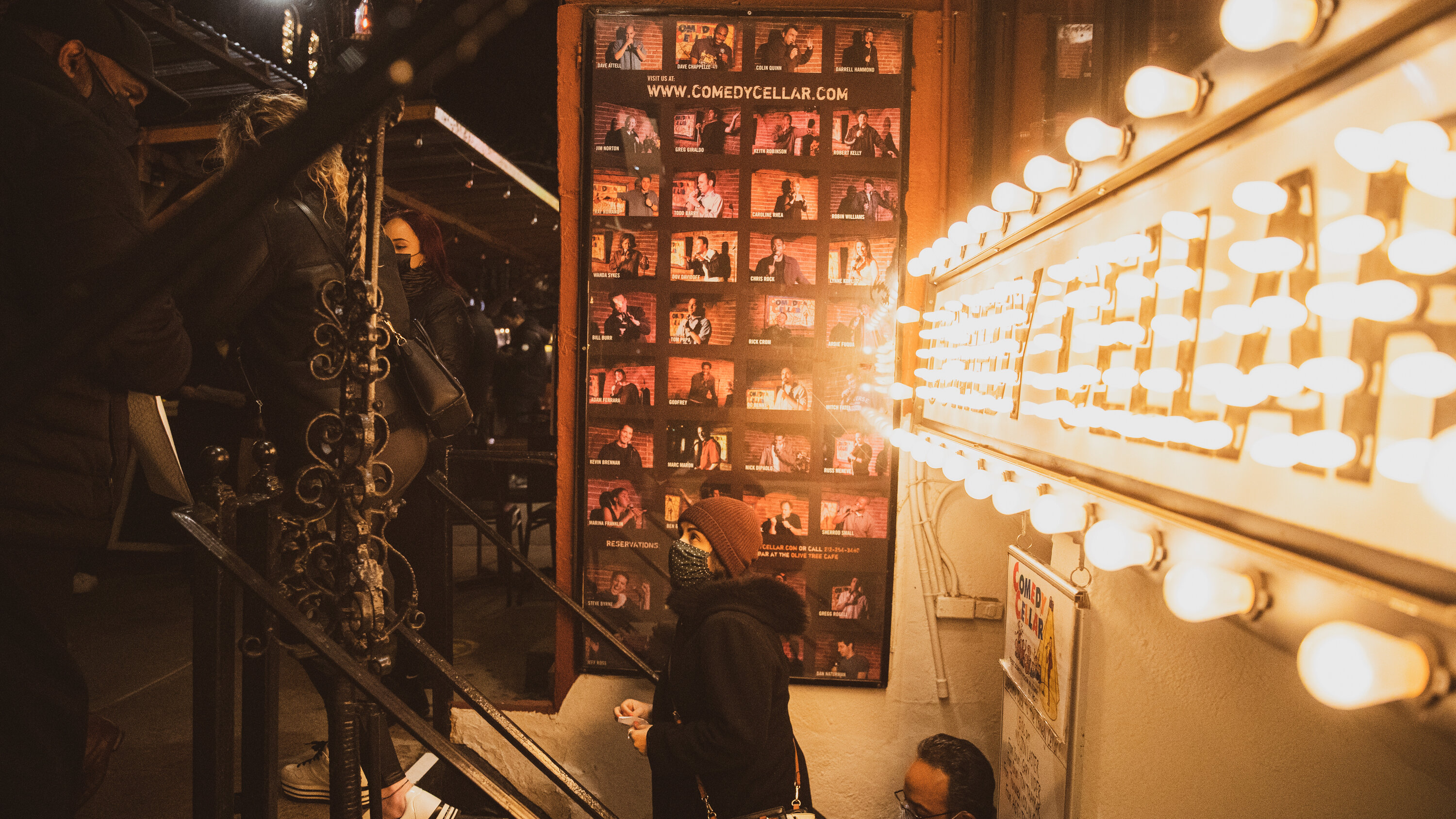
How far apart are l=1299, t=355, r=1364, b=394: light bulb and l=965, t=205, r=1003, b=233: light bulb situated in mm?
1487

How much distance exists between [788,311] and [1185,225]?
241 cm

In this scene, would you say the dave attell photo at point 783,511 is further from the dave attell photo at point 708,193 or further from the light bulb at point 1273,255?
the light bulb at point 1273,255

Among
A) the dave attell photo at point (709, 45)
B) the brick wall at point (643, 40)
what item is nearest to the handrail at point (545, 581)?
the brick wall at point (643, 40)

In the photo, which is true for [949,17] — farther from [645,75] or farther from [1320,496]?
[1320,496]

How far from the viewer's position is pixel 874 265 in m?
3.56

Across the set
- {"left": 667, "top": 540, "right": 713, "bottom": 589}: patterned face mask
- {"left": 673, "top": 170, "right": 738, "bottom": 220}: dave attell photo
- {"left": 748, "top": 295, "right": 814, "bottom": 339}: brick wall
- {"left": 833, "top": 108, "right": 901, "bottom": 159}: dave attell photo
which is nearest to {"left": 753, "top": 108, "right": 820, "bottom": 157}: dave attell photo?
{"left": 833, "top": 108, "right": 901, "bottom": 159}: dave attell photo

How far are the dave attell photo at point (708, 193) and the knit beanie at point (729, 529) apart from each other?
4.92 feet

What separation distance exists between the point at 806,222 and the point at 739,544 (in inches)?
65.2

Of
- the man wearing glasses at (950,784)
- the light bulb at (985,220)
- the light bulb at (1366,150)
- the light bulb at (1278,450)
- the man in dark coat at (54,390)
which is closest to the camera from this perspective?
the light bulb at (1366,150)

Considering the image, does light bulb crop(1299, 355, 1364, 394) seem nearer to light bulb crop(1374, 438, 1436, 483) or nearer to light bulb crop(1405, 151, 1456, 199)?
light bulb crop(1374, 438, 1436, 483)

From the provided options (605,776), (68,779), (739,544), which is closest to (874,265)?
(739,544)

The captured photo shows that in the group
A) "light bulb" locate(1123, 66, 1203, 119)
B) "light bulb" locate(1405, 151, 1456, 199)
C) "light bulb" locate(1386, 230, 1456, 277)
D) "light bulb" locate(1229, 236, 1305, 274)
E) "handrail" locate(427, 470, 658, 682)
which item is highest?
"light bulb" locate(1123, 66, 1203, 119)

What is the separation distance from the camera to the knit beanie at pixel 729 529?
2742 millimetres

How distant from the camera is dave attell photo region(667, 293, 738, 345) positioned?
11.9 ft
